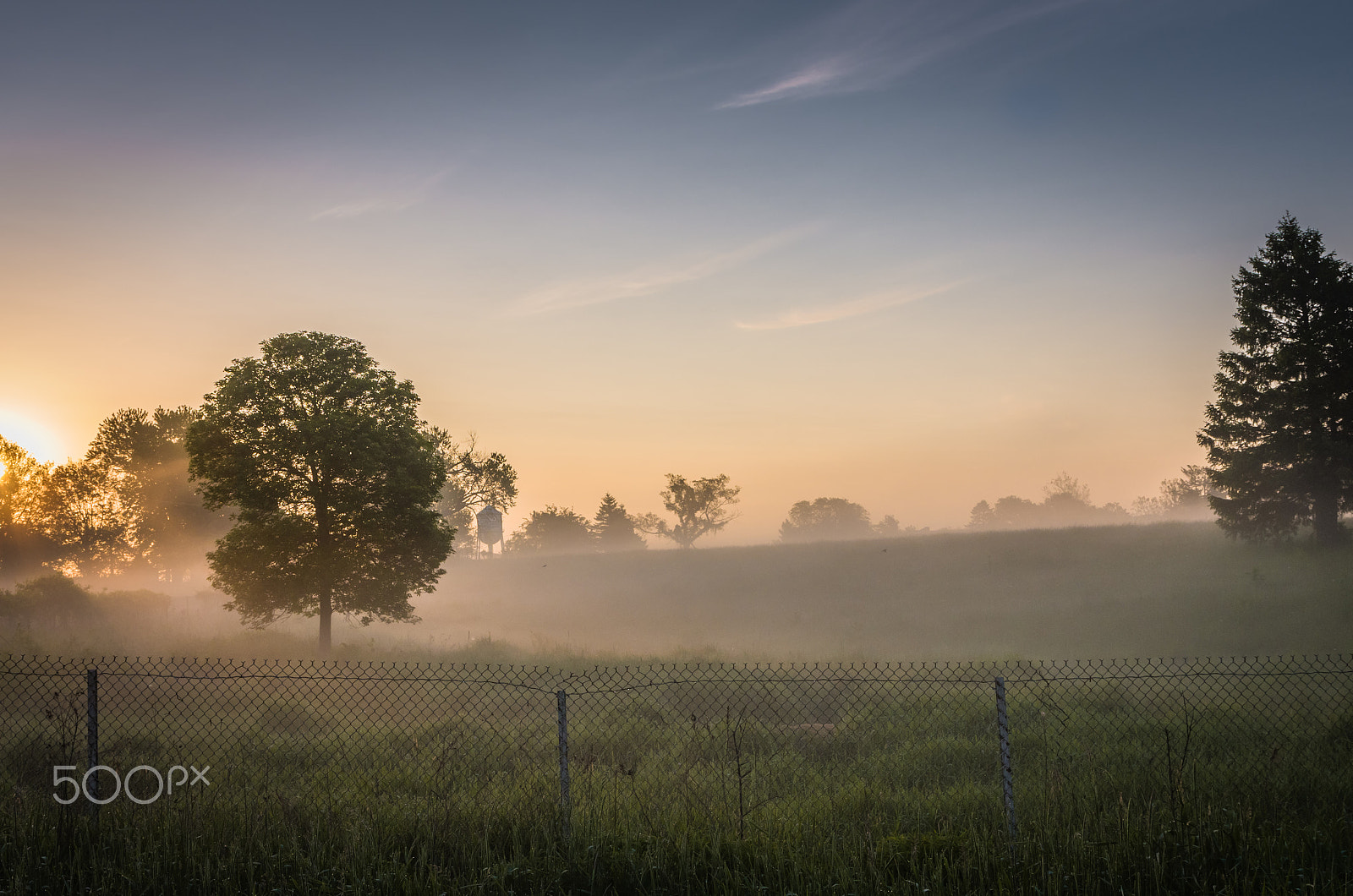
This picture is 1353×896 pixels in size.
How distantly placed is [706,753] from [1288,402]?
28.3 meters

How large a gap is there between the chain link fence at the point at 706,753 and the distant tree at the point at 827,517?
136139 millimetres

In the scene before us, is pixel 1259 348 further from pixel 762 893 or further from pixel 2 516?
pixel 2 516

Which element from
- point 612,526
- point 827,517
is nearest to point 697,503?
point 612,526

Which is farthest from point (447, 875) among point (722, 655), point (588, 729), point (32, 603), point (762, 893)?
point (32, 603)

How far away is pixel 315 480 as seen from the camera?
19141 millimetres

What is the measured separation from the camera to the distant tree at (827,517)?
153 meters

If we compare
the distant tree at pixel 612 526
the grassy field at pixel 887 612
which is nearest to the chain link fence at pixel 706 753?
the grassy field at pixel 887 612

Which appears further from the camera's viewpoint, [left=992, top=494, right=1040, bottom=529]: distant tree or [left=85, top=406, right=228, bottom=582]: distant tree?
[left=992, top=494, right=1040, bottom=529]: distant tree

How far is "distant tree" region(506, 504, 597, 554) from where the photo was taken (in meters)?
106

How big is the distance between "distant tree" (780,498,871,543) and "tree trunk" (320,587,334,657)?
439 feet

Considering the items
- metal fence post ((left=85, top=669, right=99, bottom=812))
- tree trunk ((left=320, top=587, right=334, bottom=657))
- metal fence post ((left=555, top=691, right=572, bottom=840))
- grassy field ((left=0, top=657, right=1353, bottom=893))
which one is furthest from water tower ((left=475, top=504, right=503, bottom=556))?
metal fence post ((left=555, top=691, right=572, bottom=840))

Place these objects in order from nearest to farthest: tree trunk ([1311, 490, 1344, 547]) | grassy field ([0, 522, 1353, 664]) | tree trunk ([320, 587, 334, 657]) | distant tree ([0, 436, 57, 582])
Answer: tree trunk ([320, 587, 334, 657]), grassy field ([0, 522, 1353, 664]), tree trunk ([1311, 490, 1344, 547]), distant tree ([0, 436, 57, 582])

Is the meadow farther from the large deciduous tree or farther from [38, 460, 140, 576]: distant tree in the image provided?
[38, 460, 140, 576]: distant tree

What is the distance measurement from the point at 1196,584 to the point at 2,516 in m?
62.5
